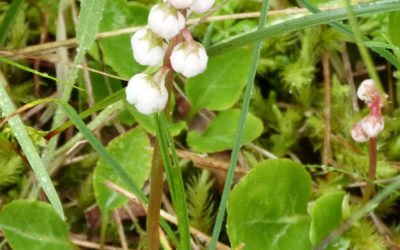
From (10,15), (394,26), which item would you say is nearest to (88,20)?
(10,15)

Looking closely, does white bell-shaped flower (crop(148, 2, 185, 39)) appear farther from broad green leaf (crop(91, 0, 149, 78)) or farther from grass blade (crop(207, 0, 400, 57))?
broad green leaf (crop(91, 0, 149, 78))

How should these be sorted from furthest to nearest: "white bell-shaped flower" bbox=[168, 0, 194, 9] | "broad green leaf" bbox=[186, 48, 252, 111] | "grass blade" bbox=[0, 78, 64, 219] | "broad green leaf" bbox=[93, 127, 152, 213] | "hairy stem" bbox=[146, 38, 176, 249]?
"broad green leaf" bbox=[186, 48, 252, 111], "broad green leaf" bbox=[93, 127, 152, 213], "grass blade" bbox=[0, 78, 64, 219], "hairy stem" bbox=[146, 38, 176, 249], "white bell-shaped flower" bbox=[168, 0, 194, 9]

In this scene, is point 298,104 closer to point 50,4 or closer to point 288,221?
point 288,221

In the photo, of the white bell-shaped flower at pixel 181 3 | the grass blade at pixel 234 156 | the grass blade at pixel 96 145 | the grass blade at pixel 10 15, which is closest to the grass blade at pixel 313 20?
the grass blade at pixel 234 156

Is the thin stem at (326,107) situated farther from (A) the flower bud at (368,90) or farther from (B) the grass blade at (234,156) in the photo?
(B) the grass blade at (234,156)

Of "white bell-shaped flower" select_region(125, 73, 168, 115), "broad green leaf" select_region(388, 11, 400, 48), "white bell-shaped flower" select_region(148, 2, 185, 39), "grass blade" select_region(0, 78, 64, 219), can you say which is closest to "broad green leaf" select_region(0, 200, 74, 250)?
"grass blade" select_region(0, 78, 64, 219)

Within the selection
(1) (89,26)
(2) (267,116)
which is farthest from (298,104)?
(1) (89,26)
